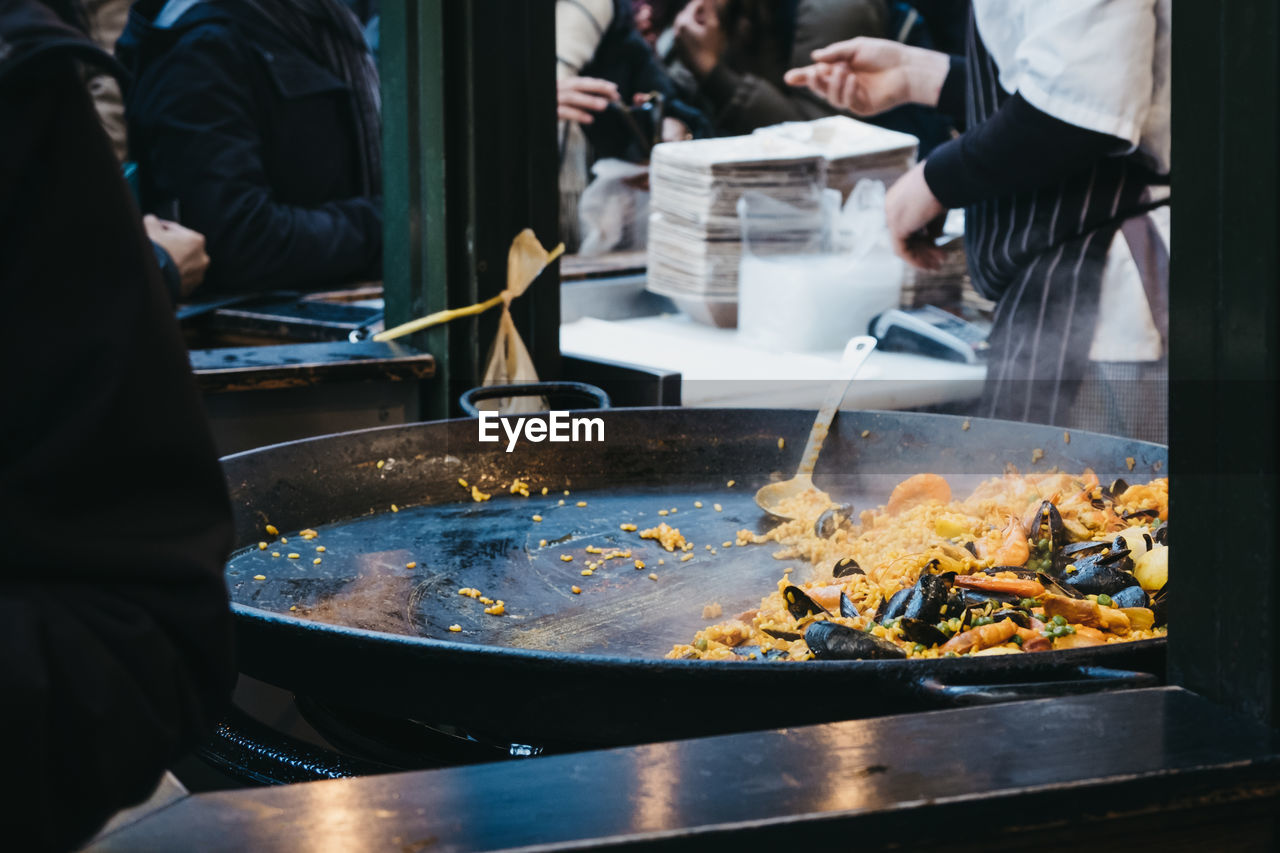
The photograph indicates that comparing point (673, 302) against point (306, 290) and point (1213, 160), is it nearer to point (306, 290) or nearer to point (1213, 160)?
point (306, 290)

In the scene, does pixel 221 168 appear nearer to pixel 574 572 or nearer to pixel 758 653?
pixel 574 572

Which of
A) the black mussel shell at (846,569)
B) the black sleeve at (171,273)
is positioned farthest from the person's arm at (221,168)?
the black mussel shell at (846,569)

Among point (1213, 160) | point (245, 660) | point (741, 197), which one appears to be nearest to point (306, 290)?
point (741, 197)

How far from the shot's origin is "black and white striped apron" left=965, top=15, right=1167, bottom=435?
2.65 m

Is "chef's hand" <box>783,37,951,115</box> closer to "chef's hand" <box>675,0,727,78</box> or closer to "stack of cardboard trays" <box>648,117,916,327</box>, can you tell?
"stack of cardboard trays" <box>648,117,916,327</box>

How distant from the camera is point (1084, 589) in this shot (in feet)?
4.87

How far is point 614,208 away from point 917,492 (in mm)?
2420

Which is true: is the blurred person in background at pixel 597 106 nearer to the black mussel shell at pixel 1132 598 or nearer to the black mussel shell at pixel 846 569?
the black mussel shell at pixel 846 569

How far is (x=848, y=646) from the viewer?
128 cm

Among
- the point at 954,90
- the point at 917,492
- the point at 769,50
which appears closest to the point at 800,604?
the point at 917,492

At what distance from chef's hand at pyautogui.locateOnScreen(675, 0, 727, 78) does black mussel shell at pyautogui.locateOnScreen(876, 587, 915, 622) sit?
359cm

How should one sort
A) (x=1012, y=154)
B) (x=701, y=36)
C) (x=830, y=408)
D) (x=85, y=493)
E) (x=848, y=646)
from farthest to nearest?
1. (x=701, y=36)
2. (x=1012, y=154)
3. (x=830, y=408)
4. (x=848, y=646)
5. (x=85, y=493)

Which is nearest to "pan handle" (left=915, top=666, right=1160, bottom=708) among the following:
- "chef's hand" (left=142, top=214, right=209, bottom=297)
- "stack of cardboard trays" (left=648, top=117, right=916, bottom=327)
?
"stack of cardboard trays" (left=648, top=117, right=916, bottom=327)

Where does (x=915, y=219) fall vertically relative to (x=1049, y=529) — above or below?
above
